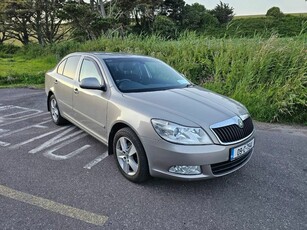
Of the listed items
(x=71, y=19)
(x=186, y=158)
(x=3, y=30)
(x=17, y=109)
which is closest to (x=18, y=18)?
(x=3, y=30)

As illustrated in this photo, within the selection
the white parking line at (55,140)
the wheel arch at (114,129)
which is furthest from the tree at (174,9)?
the wheel arch at (114,129)

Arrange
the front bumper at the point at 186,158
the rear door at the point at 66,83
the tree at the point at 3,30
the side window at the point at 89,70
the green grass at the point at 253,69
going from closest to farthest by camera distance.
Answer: the front bumper at the point at 186,158 → the side window at the point at 89,70 → the rear door at the point at 66,83 → the green grass at the point at 253,69 → the tree at the point at 3,30

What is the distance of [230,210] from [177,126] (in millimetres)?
1020

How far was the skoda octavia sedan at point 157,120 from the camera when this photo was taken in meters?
2.71

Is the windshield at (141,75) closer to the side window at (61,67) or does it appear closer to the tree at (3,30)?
the side window at (61,67)

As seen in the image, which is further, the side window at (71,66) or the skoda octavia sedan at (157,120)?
the side window at (71,66)

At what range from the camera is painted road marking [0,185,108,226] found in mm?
2517

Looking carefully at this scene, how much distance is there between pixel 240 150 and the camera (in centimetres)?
295

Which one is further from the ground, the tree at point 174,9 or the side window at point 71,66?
the tree at point 174,9

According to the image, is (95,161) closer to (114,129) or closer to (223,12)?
(114,129)

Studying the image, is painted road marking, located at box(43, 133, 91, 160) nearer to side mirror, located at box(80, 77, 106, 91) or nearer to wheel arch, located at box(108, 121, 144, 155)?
wheel arch, located at box(108, 121, 144, 155)

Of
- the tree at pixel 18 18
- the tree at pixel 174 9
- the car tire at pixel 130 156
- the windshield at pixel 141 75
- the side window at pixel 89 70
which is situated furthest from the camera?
the tree at pixel 174 9

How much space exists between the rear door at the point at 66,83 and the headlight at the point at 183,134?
2.36m

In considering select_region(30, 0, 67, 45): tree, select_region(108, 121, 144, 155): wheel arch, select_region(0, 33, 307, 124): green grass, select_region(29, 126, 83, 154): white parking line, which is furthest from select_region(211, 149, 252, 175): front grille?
select_region(30, 0, 67, 45): tree
